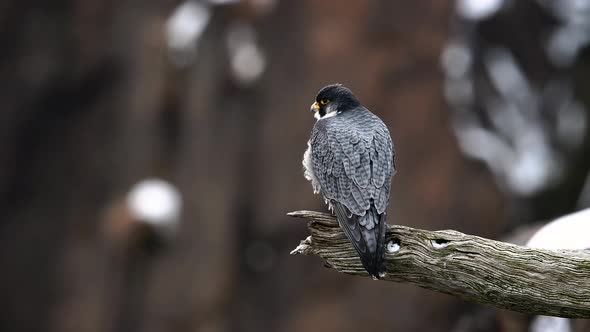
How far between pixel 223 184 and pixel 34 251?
261cm

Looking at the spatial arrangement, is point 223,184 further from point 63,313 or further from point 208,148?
point 63,313

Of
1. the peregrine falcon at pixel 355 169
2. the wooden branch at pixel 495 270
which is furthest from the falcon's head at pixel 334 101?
the wooden branch at pixel 495 270

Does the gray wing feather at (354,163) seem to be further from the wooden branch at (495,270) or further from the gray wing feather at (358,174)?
the wooden branch at (495,270)

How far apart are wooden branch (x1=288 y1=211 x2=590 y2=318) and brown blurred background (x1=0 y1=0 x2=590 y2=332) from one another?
226 inches

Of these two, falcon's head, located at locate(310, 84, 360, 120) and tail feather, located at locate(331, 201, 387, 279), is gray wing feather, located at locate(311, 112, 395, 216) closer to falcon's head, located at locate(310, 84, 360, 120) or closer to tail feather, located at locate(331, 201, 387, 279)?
tail feather, located at locate(331, 201, 387, 279)

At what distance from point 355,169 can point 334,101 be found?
87cm

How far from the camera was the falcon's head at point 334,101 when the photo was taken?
529 cm

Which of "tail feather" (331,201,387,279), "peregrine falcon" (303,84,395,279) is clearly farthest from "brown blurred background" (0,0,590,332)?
"tail feather" (331,201,387,279)

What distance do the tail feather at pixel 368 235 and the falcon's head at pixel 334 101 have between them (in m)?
1.15

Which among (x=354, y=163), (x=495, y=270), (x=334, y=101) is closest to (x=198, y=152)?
(x=334, y=101)

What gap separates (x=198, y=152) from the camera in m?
10.9

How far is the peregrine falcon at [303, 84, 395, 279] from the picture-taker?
4.12m

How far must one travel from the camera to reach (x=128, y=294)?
34.2 ft

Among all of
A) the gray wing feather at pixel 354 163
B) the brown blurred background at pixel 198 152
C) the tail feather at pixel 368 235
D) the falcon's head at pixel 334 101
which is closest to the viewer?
the tail feather at pixel 368 235
